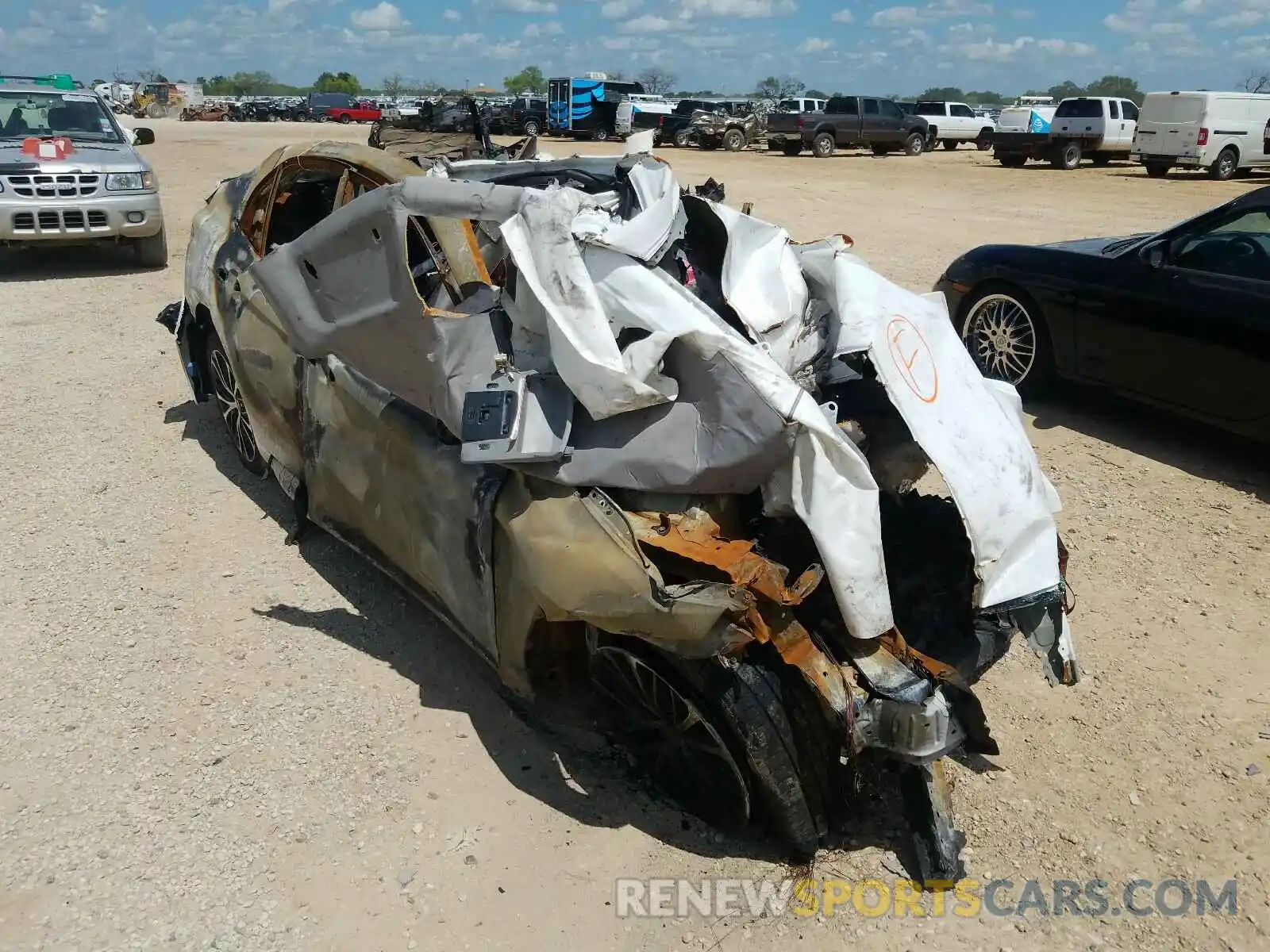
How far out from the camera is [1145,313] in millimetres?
5492

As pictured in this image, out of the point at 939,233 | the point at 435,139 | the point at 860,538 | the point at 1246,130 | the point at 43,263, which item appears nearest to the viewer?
the point at 860,538

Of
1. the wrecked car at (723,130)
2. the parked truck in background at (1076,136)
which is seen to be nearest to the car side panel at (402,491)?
the parked truck in background at (1076,136)

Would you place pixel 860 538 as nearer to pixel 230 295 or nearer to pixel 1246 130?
pixel 230 295

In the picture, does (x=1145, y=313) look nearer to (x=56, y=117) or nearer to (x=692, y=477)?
(x=692, y=477)

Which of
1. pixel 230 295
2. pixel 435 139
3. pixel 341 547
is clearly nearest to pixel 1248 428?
pixel 341 547

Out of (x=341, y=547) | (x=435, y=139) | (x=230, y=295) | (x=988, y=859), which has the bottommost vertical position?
(x=988, y=859)

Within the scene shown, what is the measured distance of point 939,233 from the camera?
12.7 meters

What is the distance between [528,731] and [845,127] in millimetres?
28695

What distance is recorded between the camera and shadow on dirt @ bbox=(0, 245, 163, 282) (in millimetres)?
10172

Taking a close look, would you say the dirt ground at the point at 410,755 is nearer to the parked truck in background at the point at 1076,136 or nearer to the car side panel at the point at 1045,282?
the car side panel at the point at 1045,282

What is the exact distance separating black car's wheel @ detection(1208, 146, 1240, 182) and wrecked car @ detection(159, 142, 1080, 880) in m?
21.7

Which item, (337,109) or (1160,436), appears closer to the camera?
(1160,436)

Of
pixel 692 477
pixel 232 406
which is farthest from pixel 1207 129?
pixel 692 477

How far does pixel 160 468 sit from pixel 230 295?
4.31 ft
